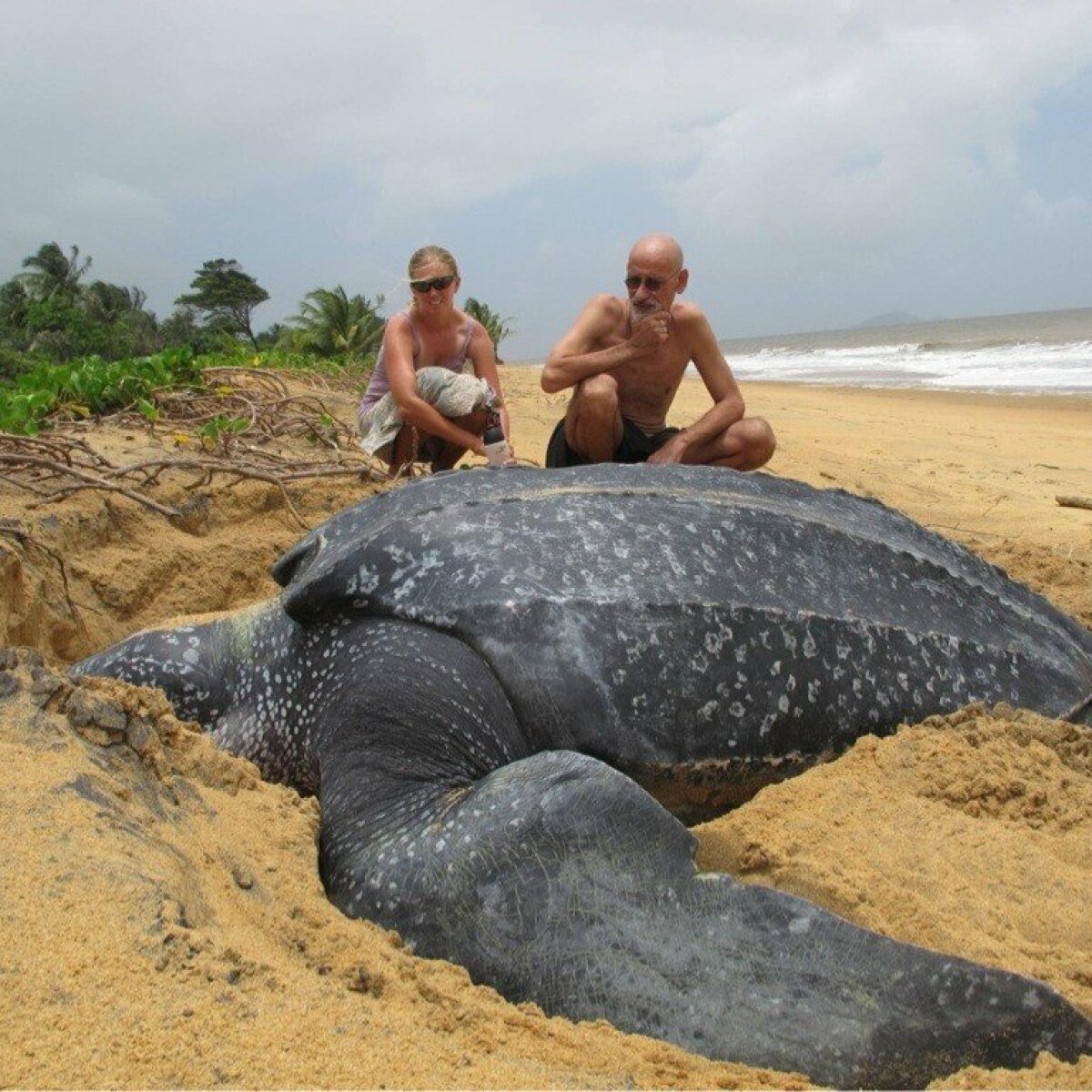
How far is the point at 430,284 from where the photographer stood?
12.2ft

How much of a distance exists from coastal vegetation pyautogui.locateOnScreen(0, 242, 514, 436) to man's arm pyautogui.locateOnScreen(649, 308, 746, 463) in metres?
1.47

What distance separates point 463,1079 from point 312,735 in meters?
0.94

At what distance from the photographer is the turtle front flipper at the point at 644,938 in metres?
1.19

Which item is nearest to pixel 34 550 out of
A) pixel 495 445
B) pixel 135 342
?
pixel 495 445

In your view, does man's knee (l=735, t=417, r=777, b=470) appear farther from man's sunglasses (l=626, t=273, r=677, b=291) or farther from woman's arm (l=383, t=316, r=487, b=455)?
woman's arm (l=383, t=316, r=487, b=455)

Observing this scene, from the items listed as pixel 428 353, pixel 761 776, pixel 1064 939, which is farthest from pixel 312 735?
pixel 428 353

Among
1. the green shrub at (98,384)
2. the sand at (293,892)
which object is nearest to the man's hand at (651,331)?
the sand at (293,892)

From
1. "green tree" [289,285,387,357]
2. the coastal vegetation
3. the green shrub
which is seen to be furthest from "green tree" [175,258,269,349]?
the green shrub

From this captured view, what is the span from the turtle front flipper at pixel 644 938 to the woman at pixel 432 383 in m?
2.23

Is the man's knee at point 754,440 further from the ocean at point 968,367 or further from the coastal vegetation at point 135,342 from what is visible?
the ocean at point 968,367

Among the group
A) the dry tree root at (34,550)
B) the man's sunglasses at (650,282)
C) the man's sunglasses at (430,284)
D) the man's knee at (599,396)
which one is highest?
the man's sunglasses at (430,284)

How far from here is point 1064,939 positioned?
1.47 m

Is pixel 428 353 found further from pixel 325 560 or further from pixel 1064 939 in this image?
pixel 1064 939

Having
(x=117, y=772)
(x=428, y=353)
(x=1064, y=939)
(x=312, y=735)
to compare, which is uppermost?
(x=428, y=353)
